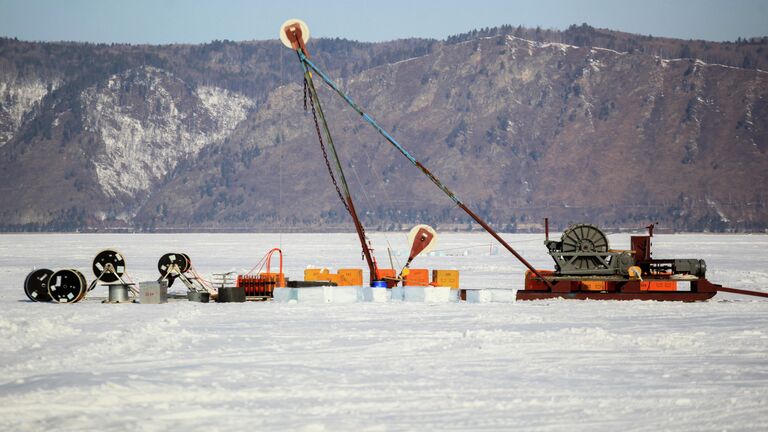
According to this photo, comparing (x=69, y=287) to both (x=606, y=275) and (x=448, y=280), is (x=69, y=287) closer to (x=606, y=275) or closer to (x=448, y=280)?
(x=448, y=280)

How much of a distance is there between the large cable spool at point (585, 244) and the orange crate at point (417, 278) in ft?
16.6

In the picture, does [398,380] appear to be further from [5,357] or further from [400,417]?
[5,357]

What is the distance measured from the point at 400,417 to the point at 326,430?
1224 millimetres

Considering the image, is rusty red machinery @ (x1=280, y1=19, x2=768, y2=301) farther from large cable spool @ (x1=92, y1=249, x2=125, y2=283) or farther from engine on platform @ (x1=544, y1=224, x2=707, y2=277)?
large cable spool @ (x1=92, y1=249, x2=125, y2=283)

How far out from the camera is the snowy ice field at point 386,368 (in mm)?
16266

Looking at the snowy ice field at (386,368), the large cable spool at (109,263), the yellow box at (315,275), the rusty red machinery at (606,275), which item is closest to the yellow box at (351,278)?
the yellow box at (315,275)

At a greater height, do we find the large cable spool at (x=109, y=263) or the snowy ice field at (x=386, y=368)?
the large cable spool at (x=109, y=263)

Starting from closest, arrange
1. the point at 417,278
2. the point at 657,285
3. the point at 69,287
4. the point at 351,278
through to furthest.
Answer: the point at 657,285 → the point at 69,287 → the point at 351,278 → the point at 417,278

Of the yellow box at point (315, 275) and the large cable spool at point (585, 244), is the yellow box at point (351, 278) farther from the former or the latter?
the large cable spool at point (585, 244)

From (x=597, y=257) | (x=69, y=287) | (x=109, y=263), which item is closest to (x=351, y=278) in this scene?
(x=109, y=263)

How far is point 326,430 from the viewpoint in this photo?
50.8 feet

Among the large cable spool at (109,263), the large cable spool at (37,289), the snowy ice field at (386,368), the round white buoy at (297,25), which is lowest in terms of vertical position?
the snowy ice field at (386,368)

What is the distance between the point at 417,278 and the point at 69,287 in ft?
35.7

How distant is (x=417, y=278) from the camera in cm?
3912
